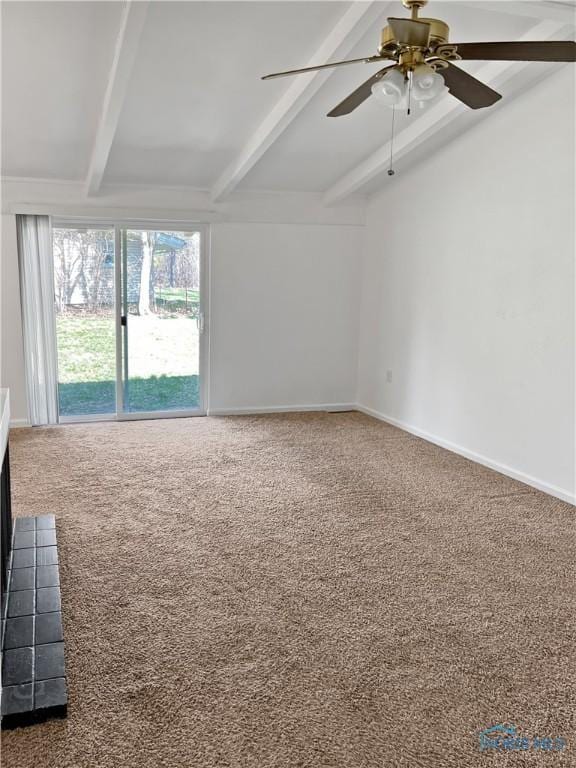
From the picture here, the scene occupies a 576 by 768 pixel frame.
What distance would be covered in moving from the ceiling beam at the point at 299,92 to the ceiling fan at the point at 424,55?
0.87 meters

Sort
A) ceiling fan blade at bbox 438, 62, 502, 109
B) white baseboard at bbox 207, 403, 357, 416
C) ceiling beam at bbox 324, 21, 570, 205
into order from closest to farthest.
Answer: ceiling fan blade at bbox 438, 62, 502, 109
ceiling beam at bbox 324, 21, 570, 205
white baseboard at bbox 207, 403, 357, 416

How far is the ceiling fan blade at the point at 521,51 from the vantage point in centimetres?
224

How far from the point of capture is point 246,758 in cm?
179

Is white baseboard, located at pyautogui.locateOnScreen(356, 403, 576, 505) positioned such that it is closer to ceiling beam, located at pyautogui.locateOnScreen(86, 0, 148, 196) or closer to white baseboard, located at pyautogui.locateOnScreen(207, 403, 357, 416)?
white baseboard, located at pyautogui.locateOnScreen(207, 403, 357, 416)

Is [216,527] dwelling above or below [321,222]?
below

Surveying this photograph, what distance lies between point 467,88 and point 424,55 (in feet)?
1.34

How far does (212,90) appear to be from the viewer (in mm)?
4027

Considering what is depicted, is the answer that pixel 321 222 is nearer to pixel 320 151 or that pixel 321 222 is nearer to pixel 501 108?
pixel 320 151

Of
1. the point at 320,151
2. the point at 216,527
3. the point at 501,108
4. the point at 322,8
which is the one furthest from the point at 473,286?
the point at 216,527

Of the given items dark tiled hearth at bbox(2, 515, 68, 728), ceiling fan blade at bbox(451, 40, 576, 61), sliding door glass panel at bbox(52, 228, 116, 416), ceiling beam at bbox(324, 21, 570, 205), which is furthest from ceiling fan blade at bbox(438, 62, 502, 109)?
sliding door glass panel at bbox(52, 228, 116, 416)

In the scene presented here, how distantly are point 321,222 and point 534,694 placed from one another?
4.86 meters

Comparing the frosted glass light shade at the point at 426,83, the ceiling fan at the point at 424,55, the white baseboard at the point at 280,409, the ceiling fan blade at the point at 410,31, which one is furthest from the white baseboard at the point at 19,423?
the ceiling fan blade at the point at 410,31

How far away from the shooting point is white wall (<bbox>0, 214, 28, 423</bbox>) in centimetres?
521

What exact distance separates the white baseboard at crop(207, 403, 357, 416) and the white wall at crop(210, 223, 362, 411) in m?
0.03
